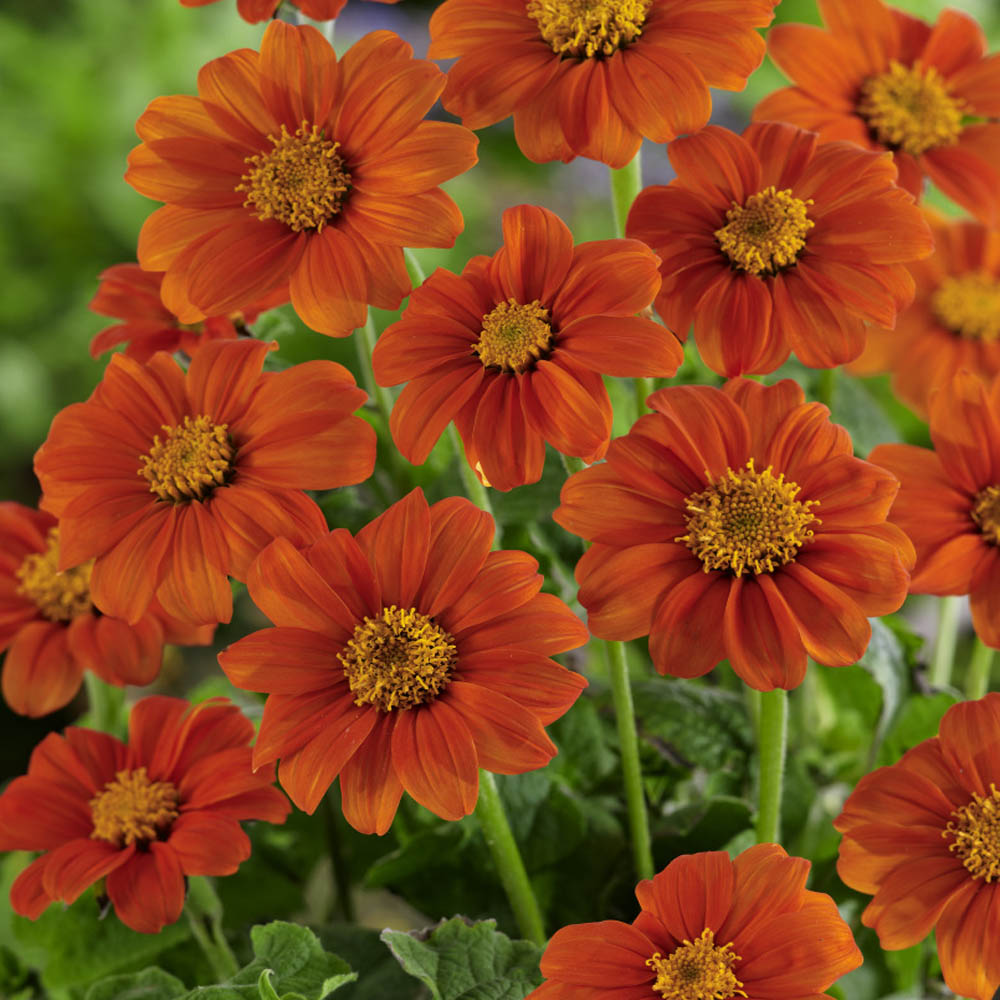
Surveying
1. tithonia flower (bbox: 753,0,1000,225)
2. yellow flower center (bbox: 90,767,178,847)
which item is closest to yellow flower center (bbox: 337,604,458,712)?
yellow flower center (bbox: 90,767,178,847)

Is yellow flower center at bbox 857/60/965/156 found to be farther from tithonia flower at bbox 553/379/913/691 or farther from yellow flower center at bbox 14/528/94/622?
yellow flower center at bbox 14/528/94/622

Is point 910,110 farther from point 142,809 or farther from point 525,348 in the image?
point 142,809

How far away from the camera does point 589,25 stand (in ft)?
1.28

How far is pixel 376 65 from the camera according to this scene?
15.4 inches

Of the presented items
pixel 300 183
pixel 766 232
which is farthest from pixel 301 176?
pixel 766 232

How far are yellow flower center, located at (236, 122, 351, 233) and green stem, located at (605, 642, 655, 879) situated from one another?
0.16 m

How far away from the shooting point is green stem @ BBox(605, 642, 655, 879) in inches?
15.7

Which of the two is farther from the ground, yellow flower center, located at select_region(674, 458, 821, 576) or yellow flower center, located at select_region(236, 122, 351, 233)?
yellow flower center, located at select_region(236, 122, 351, 233)

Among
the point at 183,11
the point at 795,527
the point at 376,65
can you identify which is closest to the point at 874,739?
the point at 795,527

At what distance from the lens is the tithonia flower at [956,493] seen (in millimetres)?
387

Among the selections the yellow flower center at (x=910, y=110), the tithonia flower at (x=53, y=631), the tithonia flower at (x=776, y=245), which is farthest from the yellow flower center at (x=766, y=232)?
the tithonia flower at (x=53, y=631)

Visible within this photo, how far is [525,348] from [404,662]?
0.10 m

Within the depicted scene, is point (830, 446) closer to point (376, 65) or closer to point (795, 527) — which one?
point (795, 527)

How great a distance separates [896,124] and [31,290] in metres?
1.25
